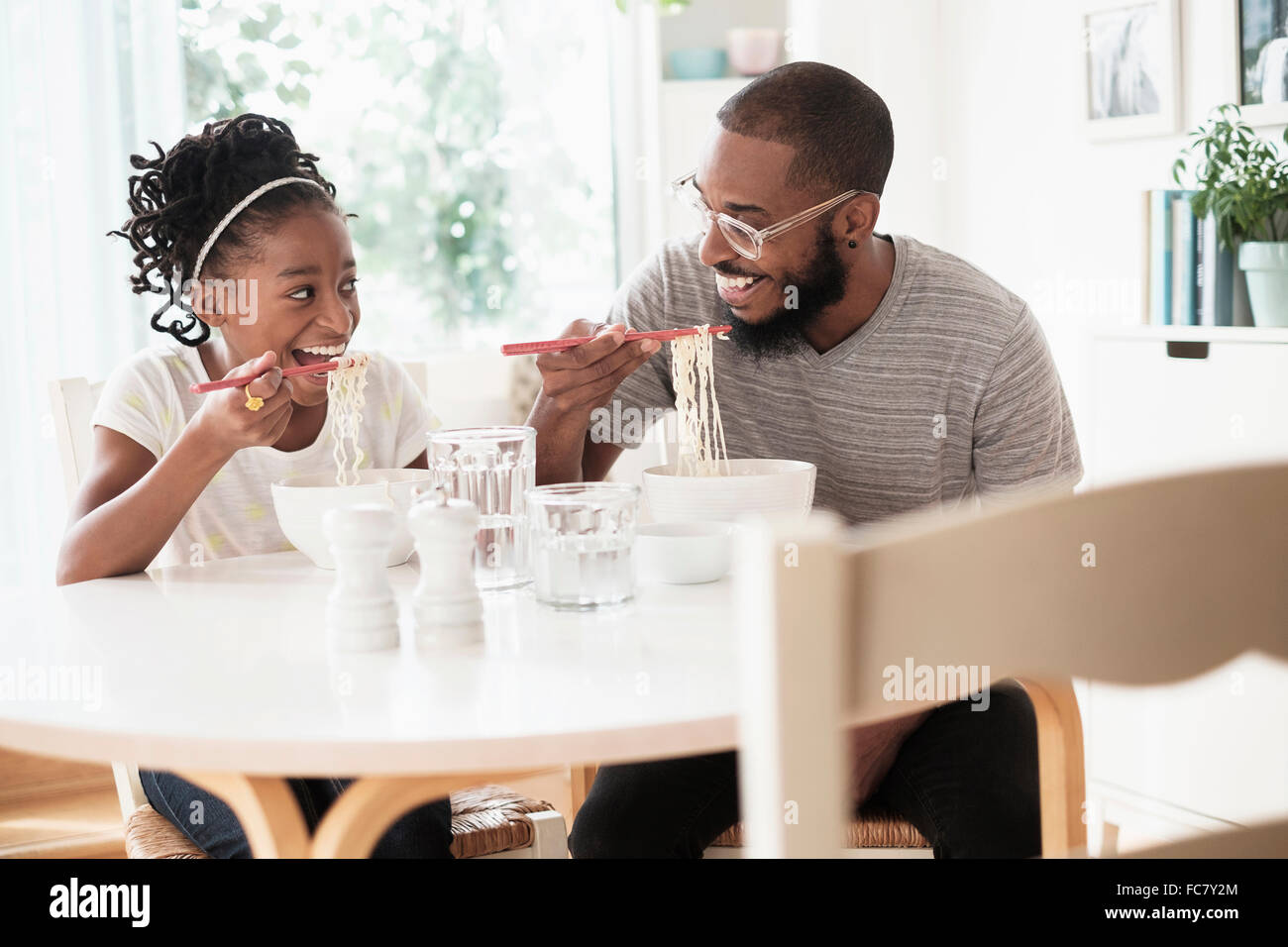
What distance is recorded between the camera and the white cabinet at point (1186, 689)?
2.31 meters

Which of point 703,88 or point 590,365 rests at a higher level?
point 703,88

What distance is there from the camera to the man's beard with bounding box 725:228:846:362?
1799 mm

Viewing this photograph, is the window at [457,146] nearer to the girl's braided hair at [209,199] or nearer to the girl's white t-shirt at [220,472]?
the girl's braided hair at [209,199]

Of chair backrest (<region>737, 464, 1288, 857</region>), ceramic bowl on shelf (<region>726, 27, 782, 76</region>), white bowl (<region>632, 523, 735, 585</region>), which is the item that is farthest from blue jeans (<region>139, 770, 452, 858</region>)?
ceramic bowl on shelf (<region>726, 27, 782, 76</region>)

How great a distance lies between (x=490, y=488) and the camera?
4.36 ft

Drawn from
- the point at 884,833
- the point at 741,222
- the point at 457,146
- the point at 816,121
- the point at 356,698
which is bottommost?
the point at 884,833

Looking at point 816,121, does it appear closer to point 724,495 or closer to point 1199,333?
point 724,495

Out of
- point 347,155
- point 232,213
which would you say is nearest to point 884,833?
point 232,213

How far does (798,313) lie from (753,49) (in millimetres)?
2317

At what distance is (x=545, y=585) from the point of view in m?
1.24

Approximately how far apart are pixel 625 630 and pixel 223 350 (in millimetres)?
925
